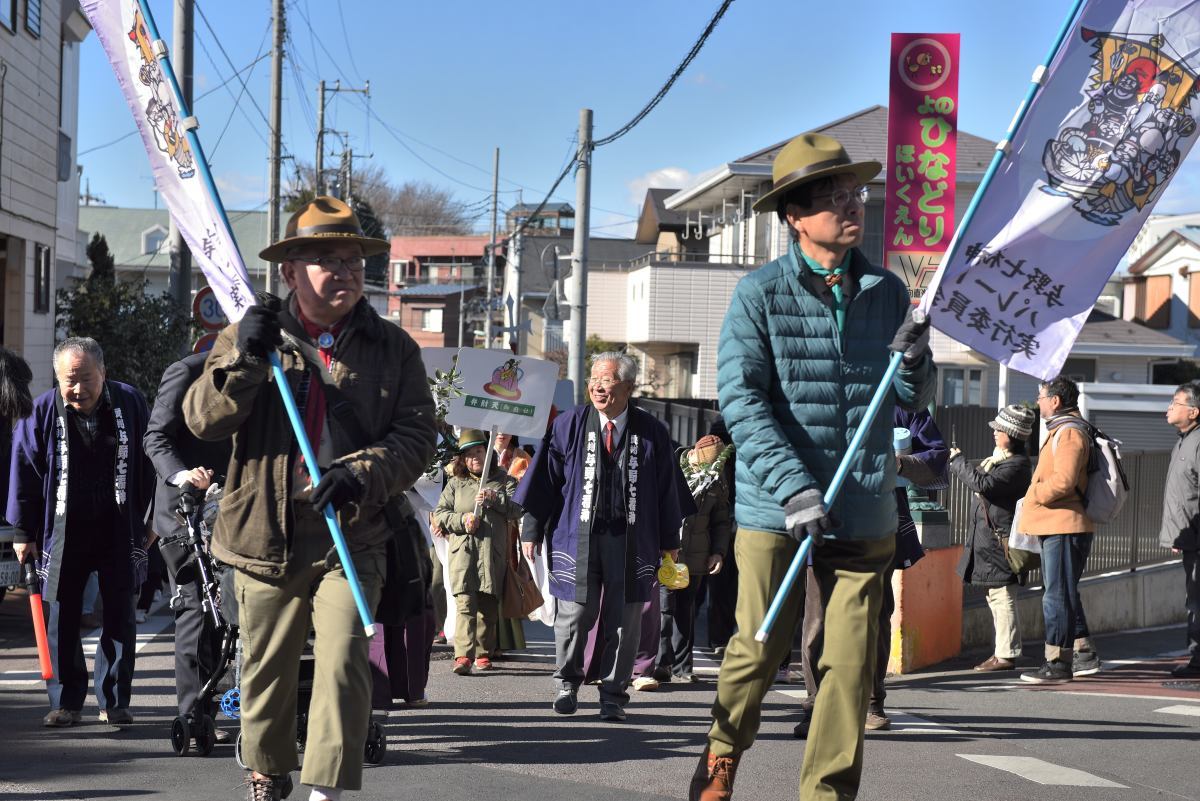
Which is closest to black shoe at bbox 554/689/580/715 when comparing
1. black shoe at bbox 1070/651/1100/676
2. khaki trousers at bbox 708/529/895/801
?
khaki trousers at bbox 708/529/895/801

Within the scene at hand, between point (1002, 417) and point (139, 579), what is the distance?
5.72m

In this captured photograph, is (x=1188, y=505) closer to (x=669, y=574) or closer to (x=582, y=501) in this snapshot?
(x=669, y=574)

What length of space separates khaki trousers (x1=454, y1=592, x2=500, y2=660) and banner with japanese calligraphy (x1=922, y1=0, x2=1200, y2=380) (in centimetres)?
487

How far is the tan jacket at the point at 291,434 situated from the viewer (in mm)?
4508

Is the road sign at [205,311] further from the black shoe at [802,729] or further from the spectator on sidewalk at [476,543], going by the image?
the black shoe at [802,729]

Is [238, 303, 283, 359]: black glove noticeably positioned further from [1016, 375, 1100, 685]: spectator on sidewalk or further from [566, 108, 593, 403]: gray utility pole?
[566, 108, 593, 403]: gray utility pole

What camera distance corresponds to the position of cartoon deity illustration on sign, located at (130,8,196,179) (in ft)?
17.7

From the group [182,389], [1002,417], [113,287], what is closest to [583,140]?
[113,287]

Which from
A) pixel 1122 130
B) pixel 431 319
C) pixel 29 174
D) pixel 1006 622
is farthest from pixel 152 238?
pixel 1122 130

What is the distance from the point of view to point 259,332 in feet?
14.5

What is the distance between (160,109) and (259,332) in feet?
5.04

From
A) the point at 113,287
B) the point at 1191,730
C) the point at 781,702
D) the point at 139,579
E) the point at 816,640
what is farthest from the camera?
the point at 113,287

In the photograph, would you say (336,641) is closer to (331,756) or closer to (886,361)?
(331,756)

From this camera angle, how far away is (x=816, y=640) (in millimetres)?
6066
